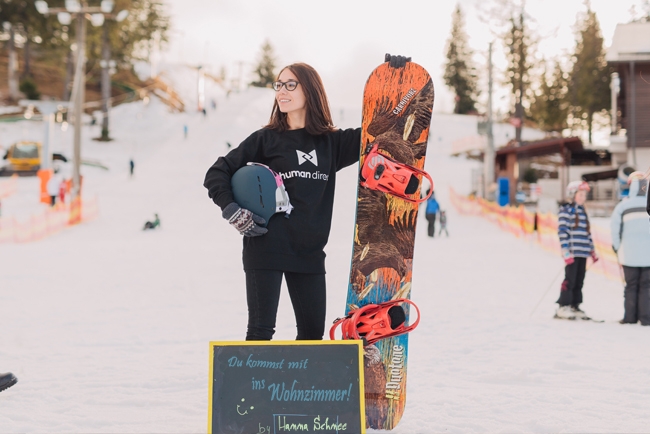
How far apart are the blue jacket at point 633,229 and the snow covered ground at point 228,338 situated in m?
0.67

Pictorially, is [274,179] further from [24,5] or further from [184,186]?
[24,5]

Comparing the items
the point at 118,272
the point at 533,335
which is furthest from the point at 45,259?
the point at 533,335

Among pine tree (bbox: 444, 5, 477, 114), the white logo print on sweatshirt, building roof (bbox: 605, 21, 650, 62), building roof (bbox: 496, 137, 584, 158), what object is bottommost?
the white logo print on sweatshirt

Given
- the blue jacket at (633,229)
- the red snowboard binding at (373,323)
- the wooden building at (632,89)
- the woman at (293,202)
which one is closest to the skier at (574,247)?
the blue jacket at (633,229)

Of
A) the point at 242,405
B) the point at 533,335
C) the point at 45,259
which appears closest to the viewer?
the point at 242,405

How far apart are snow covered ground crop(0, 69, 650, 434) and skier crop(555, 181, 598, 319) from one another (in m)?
0.27

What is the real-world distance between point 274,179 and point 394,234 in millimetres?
656

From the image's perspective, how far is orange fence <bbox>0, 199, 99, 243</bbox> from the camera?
14.8 meters

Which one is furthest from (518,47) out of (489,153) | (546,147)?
(489,153)

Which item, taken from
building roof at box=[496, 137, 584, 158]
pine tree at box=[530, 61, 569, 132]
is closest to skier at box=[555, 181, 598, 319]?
building roof at box=[496, 137, 584, 158]

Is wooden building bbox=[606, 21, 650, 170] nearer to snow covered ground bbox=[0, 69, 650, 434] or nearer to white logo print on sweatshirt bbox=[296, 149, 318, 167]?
snow covered ground bbox=[0, 69, 650, 434]

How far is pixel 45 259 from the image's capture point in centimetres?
1149

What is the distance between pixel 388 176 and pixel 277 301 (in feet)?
2.48

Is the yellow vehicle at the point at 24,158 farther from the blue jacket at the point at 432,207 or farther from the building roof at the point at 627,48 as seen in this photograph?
the building roof at the point at 627,48
